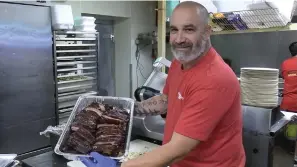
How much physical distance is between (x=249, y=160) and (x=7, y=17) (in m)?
2.60

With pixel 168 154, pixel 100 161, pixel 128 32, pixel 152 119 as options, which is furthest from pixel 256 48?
pixel 100 161

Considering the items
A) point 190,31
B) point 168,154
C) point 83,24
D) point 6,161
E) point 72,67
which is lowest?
point 6,161

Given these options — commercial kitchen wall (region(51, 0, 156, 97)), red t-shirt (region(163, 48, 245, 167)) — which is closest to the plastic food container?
commercial kitchen wall (region(51, 0, 156, 97))

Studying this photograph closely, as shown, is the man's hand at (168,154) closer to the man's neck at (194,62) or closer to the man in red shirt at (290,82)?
the man's neck at (194,62)

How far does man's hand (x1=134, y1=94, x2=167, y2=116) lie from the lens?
6.05ft

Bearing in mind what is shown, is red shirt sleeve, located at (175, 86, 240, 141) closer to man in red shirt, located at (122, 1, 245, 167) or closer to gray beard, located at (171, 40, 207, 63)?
man in red shirt, located at (122, 1, 245, 167)

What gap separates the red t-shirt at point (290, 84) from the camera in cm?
353

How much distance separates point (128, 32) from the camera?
15.9ft

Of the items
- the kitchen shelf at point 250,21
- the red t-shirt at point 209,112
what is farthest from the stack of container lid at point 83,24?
the red t-shirt at point 209,112

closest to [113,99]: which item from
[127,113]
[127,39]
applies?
[127,113]

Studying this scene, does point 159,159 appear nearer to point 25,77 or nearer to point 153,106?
point 153,106

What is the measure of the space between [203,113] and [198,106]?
0.04 meters

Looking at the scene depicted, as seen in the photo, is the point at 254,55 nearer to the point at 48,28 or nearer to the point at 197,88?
the point at 48,28

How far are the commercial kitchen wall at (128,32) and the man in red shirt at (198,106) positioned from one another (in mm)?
3349
